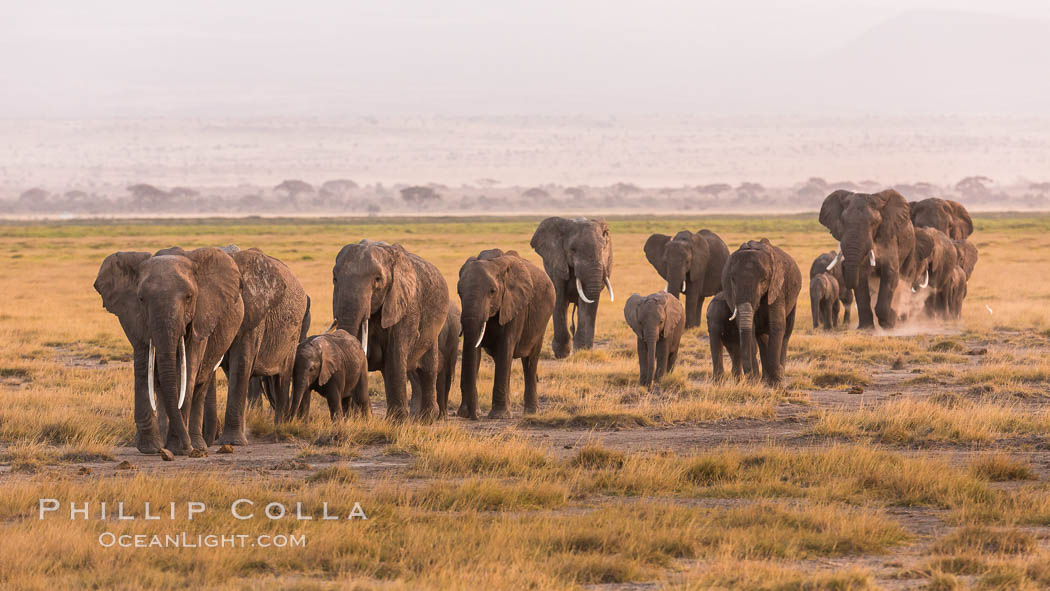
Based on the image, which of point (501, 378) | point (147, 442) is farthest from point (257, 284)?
point (501, 378)

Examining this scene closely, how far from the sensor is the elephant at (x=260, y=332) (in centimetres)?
A: 1298

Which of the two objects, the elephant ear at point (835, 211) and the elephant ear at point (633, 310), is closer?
the elephant ear at point (633, 310)

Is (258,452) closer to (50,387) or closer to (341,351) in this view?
Answer: (341,351)

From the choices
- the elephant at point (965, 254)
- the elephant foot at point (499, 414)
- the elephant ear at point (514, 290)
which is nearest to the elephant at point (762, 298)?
the elephant ear at point (514, 290)

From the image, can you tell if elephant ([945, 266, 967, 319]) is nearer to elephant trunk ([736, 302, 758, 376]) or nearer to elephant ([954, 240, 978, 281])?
elephant ([954, 240, 978, 281])

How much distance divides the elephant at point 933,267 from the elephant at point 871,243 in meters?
1.10

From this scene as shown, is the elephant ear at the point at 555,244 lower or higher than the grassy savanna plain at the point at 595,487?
higher

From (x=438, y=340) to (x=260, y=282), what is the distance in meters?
3.16

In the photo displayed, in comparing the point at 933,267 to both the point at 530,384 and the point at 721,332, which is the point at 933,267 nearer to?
the point at 721,332

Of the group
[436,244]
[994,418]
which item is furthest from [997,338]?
[436,244]

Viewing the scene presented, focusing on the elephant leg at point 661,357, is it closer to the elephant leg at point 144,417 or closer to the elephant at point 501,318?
the elephant at point 501,318

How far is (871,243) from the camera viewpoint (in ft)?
88.9

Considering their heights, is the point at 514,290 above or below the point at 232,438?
above

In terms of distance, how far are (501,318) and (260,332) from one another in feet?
10.9
